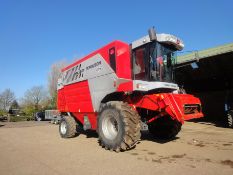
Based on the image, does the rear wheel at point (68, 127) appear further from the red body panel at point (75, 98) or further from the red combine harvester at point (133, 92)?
the red combine harvester at point (133, 92)

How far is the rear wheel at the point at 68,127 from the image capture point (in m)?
11.1

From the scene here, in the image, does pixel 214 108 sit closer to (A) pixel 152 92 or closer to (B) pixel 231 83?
(B) pixel 231 83

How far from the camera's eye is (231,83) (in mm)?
21391

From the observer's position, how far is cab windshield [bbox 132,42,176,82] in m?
8.13

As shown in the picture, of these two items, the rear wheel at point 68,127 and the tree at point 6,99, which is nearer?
the rear wheel at point 68,127

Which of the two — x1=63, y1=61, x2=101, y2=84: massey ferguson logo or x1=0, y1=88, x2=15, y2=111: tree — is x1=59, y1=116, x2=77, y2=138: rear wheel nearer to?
x1=63, y1=61, x2=101, y2=84: massey ferguson logo

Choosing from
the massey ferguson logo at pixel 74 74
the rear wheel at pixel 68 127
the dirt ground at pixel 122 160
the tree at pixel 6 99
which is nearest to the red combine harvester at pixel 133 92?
the massey ferguson logo at pixel 74 74

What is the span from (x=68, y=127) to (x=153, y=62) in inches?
198

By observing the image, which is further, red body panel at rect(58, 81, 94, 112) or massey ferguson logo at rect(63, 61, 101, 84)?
red body panel at rect(58, 81, 94, 112)

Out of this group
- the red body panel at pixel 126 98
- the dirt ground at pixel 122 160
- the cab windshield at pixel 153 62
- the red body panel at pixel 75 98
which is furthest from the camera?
the red body panel at pixel 75 98

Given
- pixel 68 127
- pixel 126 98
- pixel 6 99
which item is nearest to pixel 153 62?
pixel 126 98

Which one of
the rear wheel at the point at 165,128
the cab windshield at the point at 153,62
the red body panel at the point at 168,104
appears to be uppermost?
the cab windshield at the point at 153,62

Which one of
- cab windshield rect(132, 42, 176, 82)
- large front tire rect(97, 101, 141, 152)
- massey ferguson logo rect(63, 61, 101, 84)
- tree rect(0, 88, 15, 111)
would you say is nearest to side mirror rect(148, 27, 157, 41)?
cab windshield rect(132, 42, 176, 82)

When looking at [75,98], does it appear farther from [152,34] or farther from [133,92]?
[152,34]
